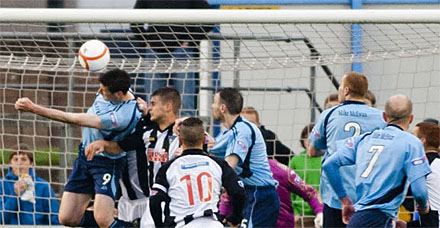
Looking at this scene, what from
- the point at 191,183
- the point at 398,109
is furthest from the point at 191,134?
the point at 398,109

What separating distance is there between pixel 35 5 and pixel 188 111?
92.7 inches

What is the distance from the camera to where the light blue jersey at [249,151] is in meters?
9.02

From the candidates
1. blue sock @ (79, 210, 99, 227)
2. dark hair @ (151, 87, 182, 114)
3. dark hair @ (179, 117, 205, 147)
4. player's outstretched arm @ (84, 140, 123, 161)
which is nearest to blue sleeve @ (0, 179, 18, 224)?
blue sock @ (79, 210, 99, 227)

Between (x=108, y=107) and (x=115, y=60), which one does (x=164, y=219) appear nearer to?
(x=108, y=107)

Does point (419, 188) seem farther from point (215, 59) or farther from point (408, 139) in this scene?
point (215, 59)

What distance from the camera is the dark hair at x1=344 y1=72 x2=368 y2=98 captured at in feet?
27.4

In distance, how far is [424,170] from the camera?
7457mm

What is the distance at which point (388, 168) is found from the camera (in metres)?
7.56

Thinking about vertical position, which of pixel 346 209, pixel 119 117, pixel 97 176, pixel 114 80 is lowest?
pixel 346 209

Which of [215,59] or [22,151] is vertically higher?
[215,59]

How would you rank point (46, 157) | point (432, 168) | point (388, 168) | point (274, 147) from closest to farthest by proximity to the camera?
1. point (388, 168)
2. point (432, 168)
3. point (274, 147)
4. point (46, 157)

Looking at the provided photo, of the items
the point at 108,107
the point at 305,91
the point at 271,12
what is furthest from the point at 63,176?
the point at 271,12

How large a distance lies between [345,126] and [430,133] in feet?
3.12

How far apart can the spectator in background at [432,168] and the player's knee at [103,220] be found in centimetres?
288
